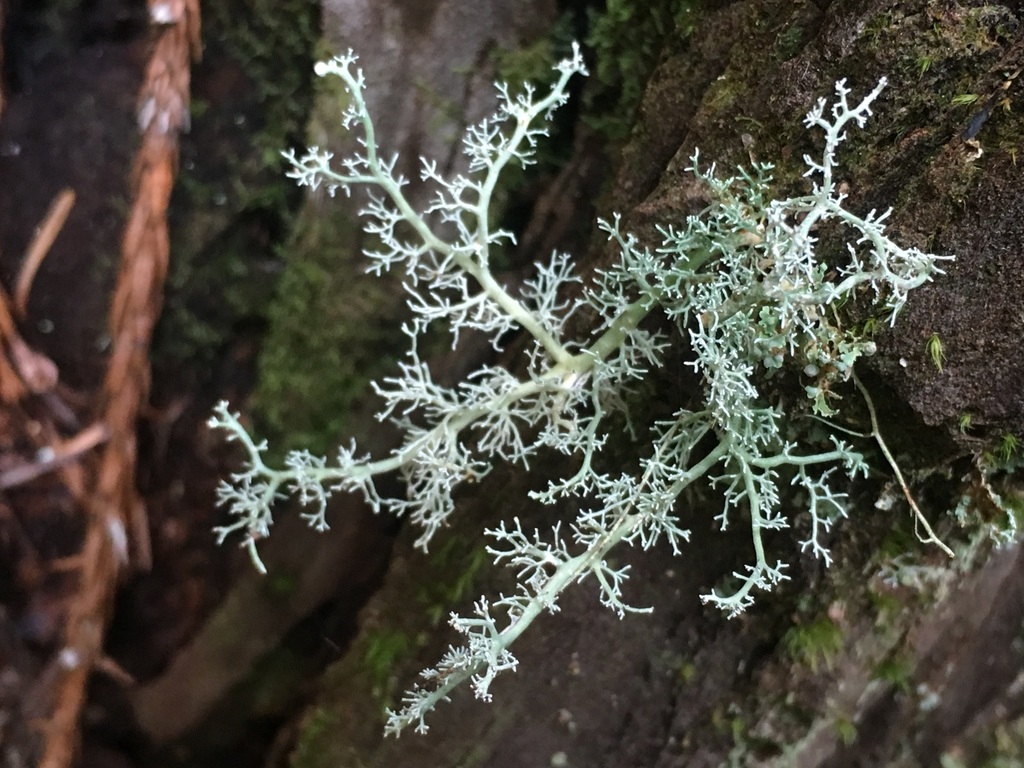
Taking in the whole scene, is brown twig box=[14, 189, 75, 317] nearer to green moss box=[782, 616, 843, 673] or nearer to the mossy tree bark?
the mossy tree bark

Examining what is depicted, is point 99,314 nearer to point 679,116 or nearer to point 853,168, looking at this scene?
point 679,116

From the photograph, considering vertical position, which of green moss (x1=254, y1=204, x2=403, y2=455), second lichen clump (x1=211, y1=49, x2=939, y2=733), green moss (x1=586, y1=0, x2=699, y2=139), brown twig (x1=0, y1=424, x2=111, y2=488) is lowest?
brown twig (x1=0, y1=424, x2=111, y2=488)

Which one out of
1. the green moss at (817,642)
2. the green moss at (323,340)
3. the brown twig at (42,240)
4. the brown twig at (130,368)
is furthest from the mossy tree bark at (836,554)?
the brown twig at (42,240)

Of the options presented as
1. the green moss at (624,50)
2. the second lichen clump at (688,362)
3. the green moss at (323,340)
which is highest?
the green moss at (624,50)

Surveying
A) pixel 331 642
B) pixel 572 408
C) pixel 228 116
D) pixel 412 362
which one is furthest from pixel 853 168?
pixel 331 642

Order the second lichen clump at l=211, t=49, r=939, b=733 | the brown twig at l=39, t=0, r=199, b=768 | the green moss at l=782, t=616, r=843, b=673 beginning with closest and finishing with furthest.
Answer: the second lichen clump at l=211, t=49, r=939, b=733
the green moss at l=782, t=616, r=843, b=673
the brown twig at l=39, t=0, r=199, b=768

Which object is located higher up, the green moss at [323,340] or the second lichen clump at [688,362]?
the second lichen clump at [688,362]

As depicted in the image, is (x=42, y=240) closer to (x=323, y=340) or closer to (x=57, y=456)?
(x=57, y=456)

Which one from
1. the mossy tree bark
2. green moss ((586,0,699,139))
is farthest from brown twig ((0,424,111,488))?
green moss ((586,0,699,139))

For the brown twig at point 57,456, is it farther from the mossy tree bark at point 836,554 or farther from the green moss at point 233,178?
the mossy tree bark at point 836,554

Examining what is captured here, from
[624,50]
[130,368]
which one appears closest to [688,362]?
[624,50]

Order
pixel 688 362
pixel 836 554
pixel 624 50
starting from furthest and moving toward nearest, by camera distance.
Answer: pixel 624 50 → pixel 836 554 → pixel 688 362
